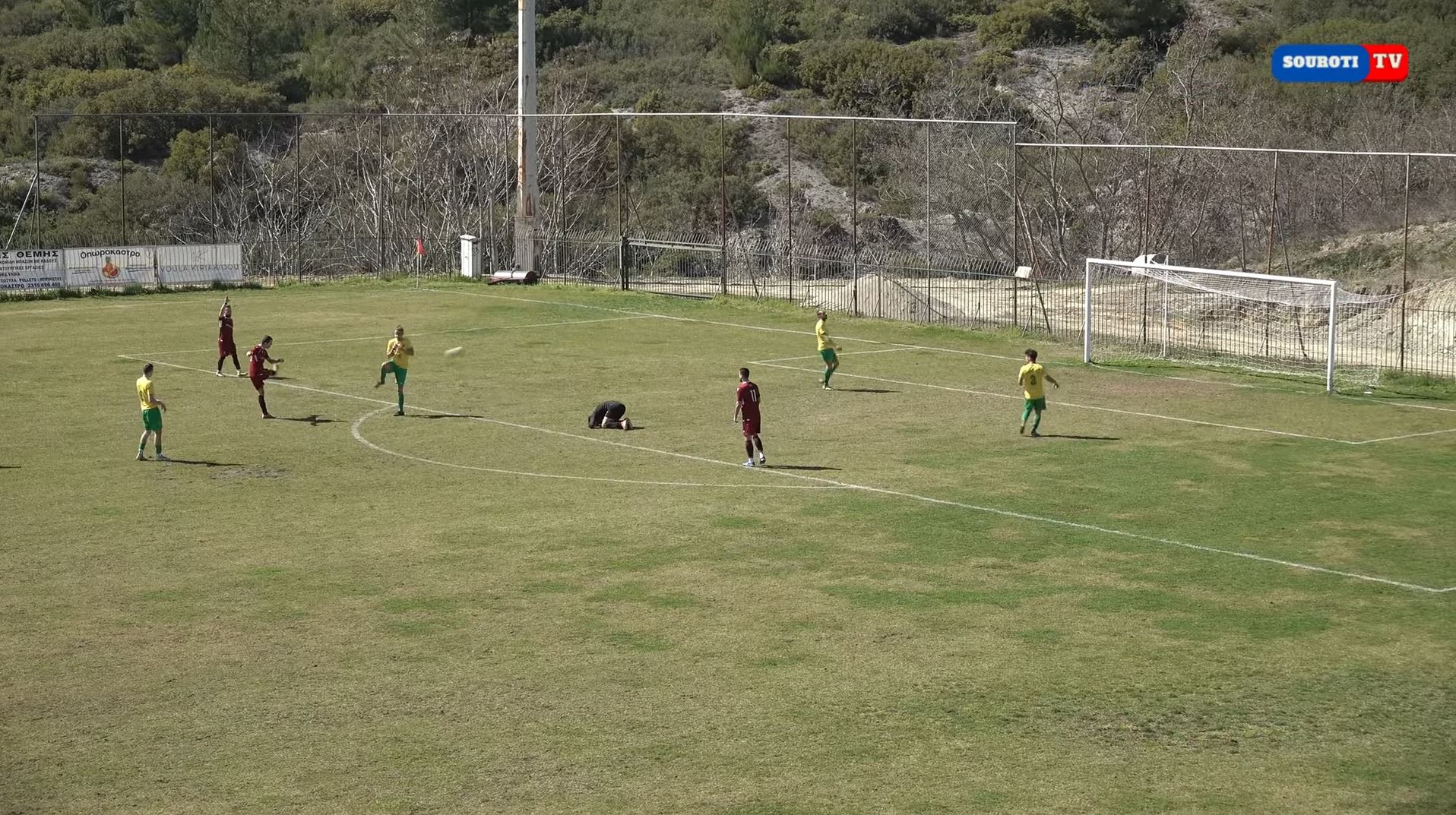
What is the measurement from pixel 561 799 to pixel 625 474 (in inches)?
512

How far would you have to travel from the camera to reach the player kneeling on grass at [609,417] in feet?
96.3

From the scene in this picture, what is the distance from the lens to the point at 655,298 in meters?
50.3

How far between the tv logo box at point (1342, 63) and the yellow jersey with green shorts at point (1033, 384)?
2172 inches

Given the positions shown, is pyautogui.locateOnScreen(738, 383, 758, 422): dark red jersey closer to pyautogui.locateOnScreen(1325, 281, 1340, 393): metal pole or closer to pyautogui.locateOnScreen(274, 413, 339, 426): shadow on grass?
pyautogui.locateOnScreen(274, 413, 339, 426): shadow on grass

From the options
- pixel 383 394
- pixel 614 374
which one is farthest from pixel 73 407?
pixel 614 374

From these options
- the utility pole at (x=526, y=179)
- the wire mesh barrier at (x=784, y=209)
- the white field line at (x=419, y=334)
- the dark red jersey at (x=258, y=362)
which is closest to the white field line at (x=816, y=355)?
the wire mesh barrier at (x=784, y=209)

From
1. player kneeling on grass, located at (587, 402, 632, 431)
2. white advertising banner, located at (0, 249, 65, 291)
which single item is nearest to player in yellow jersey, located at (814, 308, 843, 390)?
player kneeling on grass, located at (587, 402, 632, 431)

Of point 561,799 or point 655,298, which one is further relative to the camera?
point 655,298

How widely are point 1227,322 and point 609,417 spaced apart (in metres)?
18.3

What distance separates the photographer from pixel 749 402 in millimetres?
25438

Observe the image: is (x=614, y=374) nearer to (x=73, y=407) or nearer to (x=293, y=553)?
(x=73, y=407)

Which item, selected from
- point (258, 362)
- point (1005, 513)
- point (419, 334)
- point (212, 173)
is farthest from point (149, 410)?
point (212, 173)

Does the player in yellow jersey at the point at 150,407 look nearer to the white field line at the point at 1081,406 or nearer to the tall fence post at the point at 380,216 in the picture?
the white field line at the point at 1081,406

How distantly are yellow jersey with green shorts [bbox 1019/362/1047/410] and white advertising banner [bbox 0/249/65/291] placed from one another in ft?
112
